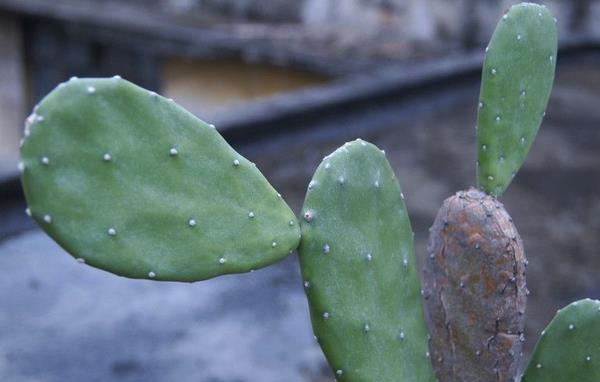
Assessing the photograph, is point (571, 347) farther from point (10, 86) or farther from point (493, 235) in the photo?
point (10, 86)

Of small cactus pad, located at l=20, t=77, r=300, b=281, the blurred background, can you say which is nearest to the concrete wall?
the blurred background

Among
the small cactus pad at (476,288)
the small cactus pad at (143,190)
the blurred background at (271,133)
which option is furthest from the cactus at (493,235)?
the blurred background at (271,133)

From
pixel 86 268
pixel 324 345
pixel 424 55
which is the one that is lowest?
pixel 424 55

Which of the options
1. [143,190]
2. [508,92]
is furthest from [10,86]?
[143,190]

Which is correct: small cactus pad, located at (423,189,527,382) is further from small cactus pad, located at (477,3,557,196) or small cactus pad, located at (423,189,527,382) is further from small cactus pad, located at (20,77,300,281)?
small cactus pad, located at (20,77,300,281)

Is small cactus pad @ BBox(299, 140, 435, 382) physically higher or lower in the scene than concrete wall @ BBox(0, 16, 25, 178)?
higher

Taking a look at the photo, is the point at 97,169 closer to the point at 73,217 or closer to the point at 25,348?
the point at 73,217

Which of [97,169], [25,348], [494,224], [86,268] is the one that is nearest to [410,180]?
[86,268]
